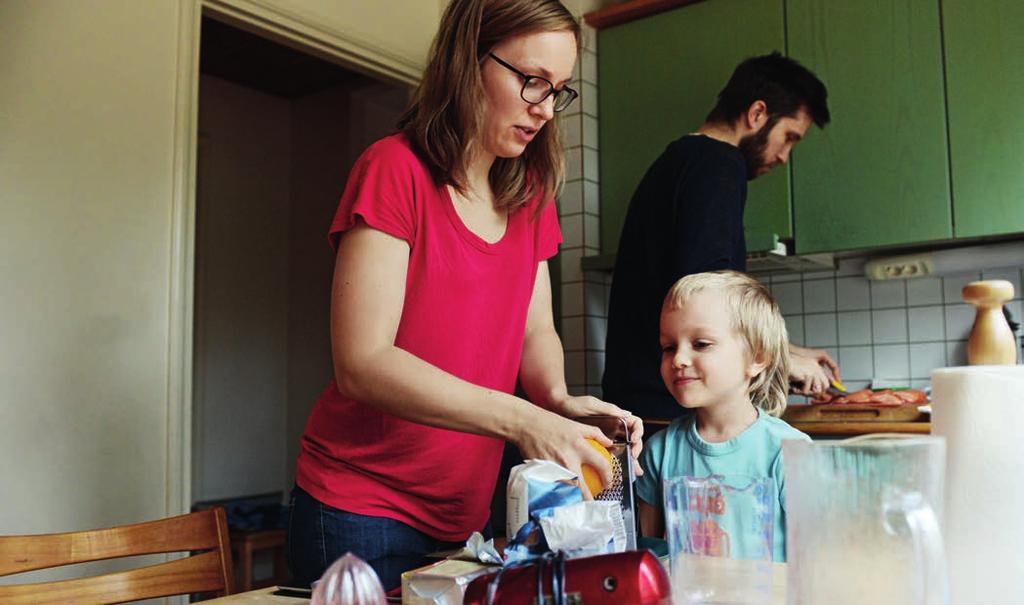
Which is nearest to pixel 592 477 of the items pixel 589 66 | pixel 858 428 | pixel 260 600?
pixel 260 600

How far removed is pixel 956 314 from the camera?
251 cm

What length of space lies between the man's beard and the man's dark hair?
0.03 meters

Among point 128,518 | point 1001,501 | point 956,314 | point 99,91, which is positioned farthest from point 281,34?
point 1001,501

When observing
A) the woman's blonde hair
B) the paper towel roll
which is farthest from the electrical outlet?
the paper towel roll

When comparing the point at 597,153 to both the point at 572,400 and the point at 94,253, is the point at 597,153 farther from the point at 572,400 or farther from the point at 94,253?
the point at 572,400

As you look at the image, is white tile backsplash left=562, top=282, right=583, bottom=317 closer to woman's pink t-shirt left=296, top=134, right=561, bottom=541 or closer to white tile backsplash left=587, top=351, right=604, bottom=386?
white tile backsplash left=587, top=351, right=604, bottom=386

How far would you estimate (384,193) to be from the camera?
107cm

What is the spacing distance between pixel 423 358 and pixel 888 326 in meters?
1.84

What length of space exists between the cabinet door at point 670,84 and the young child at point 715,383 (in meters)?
1.17

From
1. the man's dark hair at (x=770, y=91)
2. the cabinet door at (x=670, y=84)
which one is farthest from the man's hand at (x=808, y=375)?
the cabinet door at (x=670, y=84)

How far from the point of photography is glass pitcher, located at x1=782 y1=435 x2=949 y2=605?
0.52m

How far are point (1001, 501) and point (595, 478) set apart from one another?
→ 36 cm

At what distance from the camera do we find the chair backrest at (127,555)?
97 centimetres

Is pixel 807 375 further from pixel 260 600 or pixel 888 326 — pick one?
pixel 260 600
